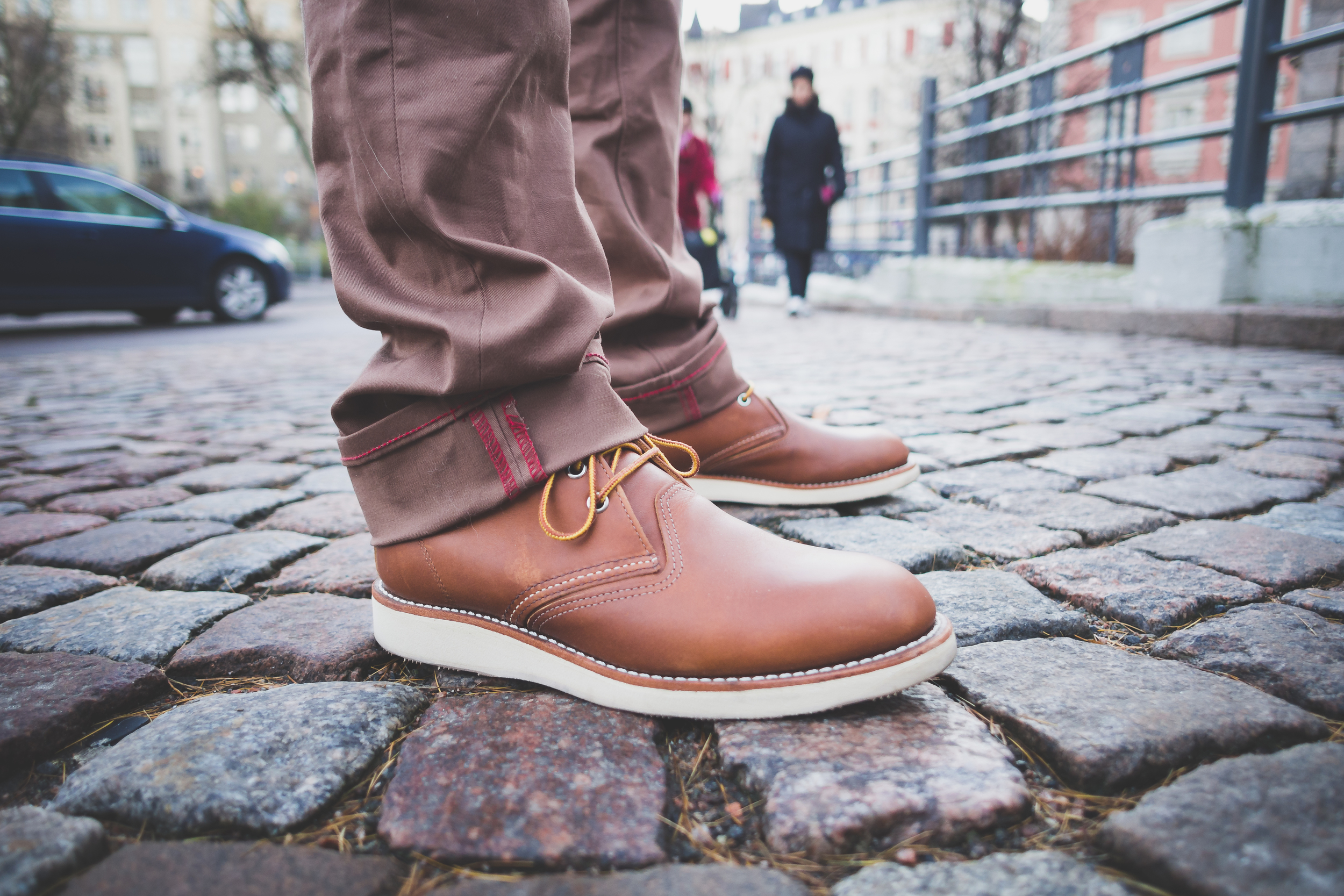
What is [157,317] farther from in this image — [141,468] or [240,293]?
[141,468]

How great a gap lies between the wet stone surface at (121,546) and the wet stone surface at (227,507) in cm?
4

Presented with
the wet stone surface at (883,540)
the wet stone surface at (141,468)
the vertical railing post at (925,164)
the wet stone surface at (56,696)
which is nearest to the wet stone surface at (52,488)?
the wet stone surface at (141,468)

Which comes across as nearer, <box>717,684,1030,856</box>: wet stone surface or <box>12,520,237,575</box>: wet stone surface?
<box>717,684,1030,856</box>: wet stone surface

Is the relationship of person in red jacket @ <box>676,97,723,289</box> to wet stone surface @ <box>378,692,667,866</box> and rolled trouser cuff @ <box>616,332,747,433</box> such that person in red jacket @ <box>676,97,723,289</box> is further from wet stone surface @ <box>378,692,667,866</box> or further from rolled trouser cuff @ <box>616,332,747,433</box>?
wet stone surface @ <box>378,692,667,866</box>

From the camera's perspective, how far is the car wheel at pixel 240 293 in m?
8.28

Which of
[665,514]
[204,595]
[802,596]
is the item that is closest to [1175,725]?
[802,596]

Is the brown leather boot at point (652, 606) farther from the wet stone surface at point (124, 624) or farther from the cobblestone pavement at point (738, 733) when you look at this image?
the wet stone surface at point (124, 624)

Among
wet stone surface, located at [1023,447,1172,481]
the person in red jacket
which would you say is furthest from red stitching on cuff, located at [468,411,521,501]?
the person in red jacket

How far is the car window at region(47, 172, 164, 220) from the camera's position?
284 inches

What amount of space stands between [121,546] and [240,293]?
26.8 feet

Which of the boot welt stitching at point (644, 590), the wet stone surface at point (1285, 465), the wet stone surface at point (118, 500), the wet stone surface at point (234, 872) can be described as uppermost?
the boot welt stitching at point (644, 590)

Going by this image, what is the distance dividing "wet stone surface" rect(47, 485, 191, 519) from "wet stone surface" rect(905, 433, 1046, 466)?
1.85m

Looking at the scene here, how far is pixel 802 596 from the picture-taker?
83 cm

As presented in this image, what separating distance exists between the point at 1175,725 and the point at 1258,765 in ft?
0.24
